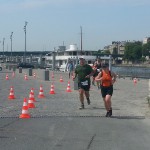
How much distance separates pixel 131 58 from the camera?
155 meters

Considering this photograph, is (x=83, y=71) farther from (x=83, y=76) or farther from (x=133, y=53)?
(x=133, y=53)

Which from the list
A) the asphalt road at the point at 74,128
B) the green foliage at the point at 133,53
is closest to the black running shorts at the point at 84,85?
the asphalt road at the point at 74,128

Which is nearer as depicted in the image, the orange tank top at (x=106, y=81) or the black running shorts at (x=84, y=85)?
the orange tank top at (x=106, y=81)

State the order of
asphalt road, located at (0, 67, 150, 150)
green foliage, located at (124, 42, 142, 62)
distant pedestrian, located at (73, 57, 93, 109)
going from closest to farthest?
asphalt road, located at (0, 67, 150, 150), distant pedestrian, located at (73, 57, 93, 109), green foliage, located at (124, 42, 142, 62)

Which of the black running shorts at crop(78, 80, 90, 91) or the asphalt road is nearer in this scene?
the asphalt road

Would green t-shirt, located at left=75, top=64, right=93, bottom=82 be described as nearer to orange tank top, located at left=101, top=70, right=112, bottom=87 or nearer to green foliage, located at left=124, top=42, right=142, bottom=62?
orange tank top, located at left=101, top=70, right=112, bottom=87

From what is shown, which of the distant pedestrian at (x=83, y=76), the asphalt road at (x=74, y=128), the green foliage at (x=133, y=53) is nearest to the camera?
the asphalt road at (x=74, y=128)

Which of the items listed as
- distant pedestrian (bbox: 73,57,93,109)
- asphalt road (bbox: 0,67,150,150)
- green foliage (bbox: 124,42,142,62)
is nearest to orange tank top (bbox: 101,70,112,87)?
asphalt road (bbox: 0,67,150,150)

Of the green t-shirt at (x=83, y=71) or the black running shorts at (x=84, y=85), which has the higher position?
the green t-shirt at (x=83, y=71)

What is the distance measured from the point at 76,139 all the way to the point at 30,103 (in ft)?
24.1

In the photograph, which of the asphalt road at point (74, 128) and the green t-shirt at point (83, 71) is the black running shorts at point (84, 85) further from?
the asphalt road at point (74, 128)

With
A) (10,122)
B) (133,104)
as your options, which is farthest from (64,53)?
(10,122)

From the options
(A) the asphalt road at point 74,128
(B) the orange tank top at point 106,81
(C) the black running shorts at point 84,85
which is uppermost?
(B) the orange tank top at point 106,81

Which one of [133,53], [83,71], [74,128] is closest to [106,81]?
[83,71]
